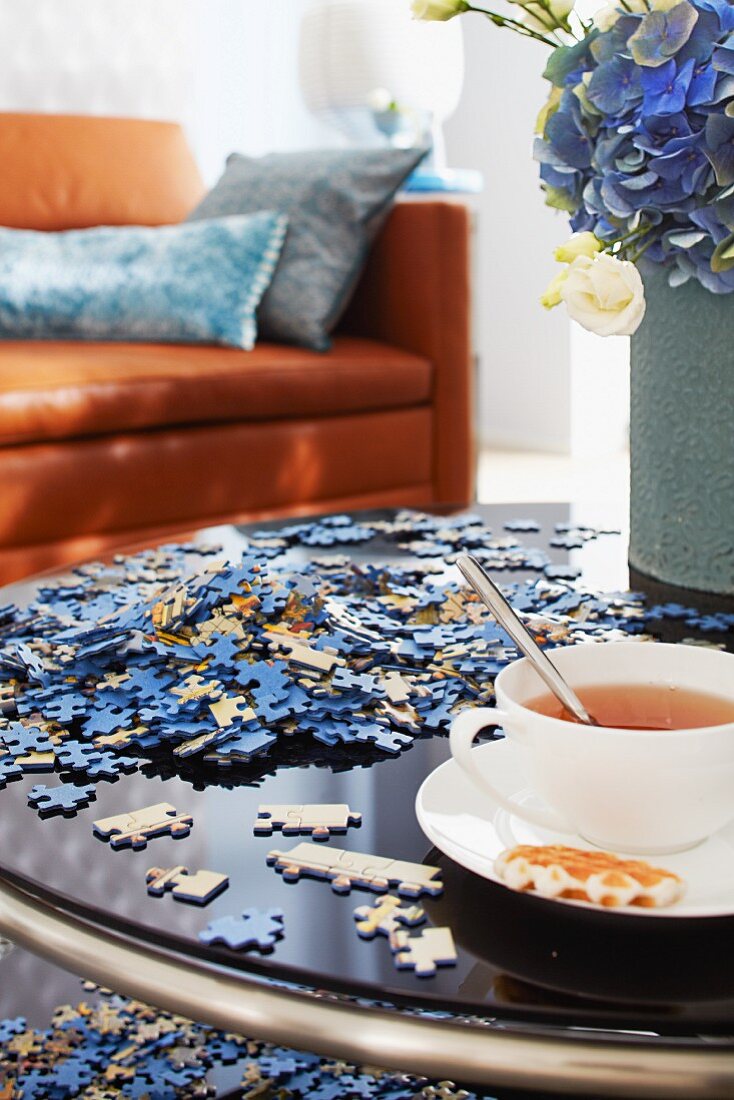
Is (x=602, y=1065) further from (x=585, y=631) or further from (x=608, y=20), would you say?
(x=608, y=20)

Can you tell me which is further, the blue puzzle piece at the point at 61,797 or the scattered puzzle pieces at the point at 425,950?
the blue puzzle piece at the point at 61,797

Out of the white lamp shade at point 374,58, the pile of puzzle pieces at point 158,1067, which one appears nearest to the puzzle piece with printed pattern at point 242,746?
the pile of puzzle pieces at point 158,1067

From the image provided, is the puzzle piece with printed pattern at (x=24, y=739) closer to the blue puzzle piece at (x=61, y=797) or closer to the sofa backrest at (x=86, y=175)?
the blue puzzle piece at (x=61, y=797)

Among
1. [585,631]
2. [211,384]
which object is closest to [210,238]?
[211,384]

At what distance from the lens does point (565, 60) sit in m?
1.00

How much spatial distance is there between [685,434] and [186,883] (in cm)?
66

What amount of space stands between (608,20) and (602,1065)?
77 centimetres

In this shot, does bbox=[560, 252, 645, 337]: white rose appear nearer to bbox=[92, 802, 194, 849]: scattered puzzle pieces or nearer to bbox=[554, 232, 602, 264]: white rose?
bbox=[554, 232, 602, 264]: white rose

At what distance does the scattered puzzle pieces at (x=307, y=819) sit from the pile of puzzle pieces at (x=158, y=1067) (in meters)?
0.25

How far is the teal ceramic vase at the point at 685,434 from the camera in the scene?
3.47ft

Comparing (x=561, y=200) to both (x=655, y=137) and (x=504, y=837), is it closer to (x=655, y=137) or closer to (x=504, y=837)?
(x=655, y=137)

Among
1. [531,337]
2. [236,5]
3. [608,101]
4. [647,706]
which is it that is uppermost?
[236,5]

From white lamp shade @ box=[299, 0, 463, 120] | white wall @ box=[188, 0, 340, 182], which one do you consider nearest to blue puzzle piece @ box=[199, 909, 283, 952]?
white lamp shade @ box=[299, 0, 463, 120]

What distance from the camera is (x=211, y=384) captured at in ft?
8.02
